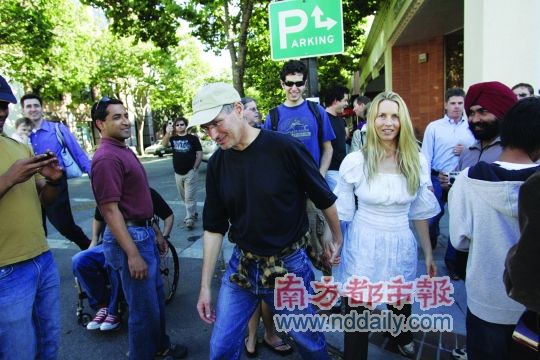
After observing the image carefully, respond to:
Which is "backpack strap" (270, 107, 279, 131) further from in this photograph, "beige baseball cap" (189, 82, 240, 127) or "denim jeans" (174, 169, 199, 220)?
"denim jeans" (174, 169, 199, 220)

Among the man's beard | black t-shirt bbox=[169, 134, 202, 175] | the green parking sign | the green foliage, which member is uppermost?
the green foliage

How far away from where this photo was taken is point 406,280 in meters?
2.49

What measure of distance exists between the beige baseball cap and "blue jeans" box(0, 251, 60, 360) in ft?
4.27

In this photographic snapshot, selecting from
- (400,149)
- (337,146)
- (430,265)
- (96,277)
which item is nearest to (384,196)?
(400,149)

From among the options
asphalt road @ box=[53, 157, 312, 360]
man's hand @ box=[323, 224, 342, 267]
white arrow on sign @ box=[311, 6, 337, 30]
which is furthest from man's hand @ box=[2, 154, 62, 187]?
white arrow on sign @ box=[311, 6, 337, 30]

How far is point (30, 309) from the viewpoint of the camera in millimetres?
2199

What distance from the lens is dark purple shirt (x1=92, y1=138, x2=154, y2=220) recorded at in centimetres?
252

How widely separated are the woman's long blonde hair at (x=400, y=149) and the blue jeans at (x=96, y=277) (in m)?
2.41

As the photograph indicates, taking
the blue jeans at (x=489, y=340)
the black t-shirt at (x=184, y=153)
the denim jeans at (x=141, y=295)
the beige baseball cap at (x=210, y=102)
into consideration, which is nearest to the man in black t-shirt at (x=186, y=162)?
the black t-shirt at (x=184, y=153)

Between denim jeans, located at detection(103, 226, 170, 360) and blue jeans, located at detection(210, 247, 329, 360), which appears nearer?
blue jeans, located at detection(210, 247, 329, 360)

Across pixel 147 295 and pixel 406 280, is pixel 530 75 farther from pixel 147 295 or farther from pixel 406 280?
pixel 147 295

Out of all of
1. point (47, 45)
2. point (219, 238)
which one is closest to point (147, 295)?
point (219, 238)

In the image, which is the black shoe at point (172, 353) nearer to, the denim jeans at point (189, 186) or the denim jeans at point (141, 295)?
the denim jeans at point (141, 295)

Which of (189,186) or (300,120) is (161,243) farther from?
(189,186)
